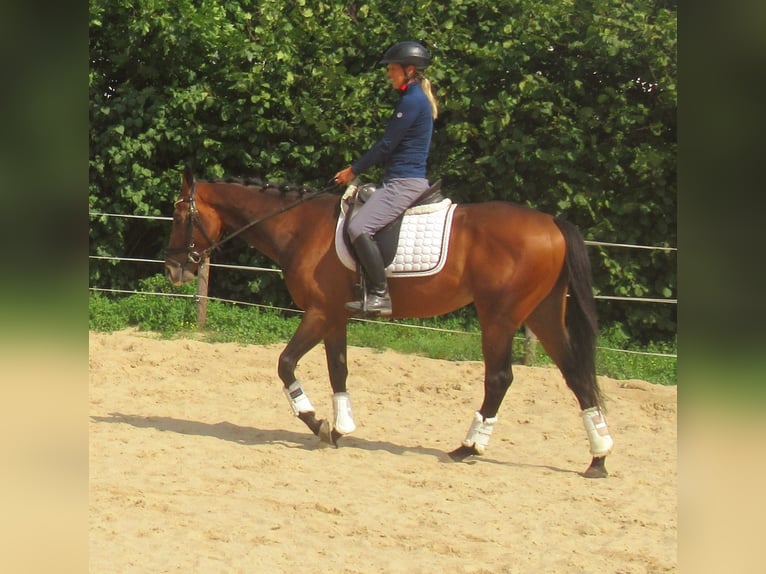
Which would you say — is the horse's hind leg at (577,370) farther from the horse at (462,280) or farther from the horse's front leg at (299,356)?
the horse's front leg at (299,356)

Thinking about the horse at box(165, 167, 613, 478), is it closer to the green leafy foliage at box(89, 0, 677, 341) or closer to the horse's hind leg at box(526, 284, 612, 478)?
the horse's hind leg at box(526, 284, 612, 478)

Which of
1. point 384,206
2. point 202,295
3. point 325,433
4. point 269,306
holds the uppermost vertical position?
point 384,206

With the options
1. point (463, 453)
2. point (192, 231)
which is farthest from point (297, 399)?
point (192, 231)

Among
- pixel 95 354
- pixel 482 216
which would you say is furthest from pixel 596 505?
pixel 95 354

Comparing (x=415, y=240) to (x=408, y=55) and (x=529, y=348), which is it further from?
(x=529, y=348)

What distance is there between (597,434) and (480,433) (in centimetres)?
68

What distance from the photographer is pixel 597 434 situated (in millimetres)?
5559

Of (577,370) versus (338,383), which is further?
(338,383)

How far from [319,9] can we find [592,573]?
7.92 metres

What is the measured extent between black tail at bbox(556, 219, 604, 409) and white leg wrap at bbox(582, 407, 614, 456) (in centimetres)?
7

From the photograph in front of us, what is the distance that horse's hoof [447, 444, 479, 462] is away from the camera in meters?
5.84

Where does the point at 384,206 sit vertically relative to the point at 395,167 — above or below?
below

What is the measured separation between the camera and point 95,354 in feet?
28.0

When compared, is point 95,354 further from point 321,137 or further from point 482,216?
point 482,216
